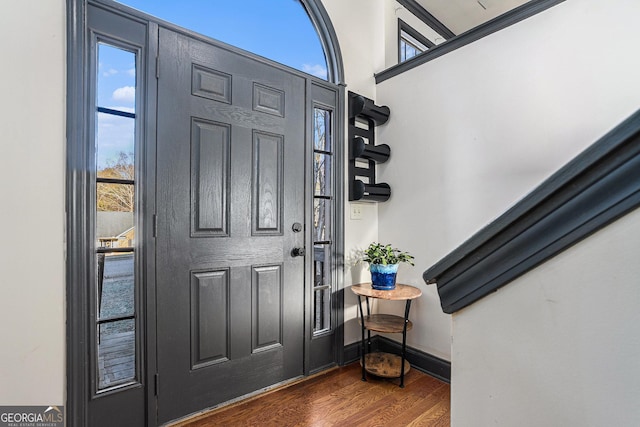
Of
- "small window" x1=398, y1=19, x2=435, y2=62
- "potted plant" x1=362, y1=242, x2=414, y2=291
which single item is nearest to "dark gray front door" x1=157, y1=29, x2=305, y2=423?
"potted plant" x1=362, y1=242, x2=414, y2=291

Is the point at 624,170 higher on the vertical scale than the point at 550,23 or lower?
lower

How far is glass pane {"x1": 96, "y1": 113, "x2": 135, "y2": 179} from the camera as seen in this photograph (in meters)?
1.52

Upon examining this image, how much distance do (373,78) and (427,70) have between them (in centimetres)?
50

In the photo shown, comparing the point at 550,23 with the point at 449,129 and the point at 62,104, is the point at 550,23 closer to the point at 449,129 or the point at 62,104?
the point at 449,129

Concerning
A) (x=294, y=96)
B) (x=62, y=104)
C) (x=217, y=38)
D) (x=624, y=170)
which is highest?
(x=217, y=38)

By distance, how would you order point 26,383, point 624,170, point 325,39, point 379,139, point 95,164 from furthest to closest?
point 379,139, point 325,39, point 95,164, point 26,383, point 624,170

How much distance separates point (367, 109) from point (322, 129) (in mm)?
396

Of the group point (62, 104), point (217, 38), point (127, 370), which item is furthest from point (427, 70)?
point (127, 370)

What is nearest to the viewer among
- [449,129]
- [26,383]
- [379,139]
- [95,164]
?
[26,383]

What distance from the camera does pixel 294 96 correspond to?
2.16 metres

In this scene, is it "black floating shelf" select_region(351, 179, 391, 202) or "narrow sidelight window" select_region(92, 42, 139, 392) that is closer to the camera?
"narrow sidelight window" select_region(92, 42, 139, 392)

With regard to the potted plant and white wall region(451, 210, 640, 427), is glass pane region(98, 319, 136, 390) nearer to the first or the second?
the potted plant

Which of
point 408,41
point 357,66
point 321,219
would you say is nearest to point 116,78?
point 321,219

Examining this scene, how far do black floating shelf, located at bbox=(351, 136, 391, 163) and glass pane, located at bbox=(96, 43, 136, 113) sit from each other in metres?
1.50
